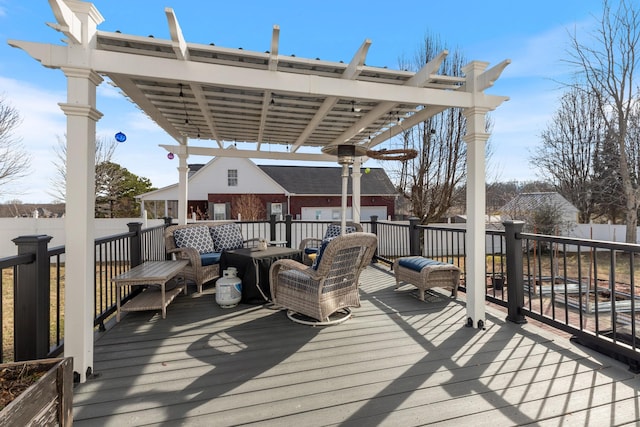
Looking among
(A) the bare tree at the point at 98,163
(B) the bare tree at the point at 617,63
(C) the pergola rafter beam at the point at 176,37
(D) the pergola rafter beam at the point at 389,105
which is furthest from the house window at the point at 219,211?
(B) the bare tree at the point at 617,63

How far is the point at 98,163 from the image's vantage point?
623 inches

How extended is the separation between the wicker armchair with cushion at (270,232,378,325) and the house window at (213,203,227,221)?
14.4m

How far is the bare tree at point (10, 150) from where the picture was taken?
1221cm

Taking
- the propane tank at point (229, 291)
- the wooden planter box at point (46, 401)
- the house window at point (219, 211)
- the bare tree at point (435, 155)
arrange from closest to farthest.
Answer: the wooden planter box at point (46, 401) < the propane tank at point (229, 291) < the bare tree at point (435, 155) < the house window at point (219, 211)

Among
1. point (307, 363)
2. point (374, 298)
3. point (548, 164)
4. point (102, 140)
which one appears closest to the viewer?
point (307, 363)

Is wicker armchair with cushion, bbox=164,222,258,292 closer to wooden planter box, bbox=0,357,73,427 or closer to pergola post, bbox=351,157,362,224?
pergola post, bbox=351,157,362,224

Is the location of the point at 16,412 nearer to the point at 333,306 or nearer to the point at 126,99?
the point at 333,306

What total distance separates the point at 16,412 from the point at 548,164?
21018 millimetres

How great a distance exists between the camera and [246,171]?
57.3ft

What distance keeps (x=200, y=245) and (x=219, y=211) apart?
12640 millimetres

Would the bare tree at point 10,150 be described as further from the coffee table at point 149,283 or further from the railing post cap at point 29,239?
the railing post cap at point 29,239

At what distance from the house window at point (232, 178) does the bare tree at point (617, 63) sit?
588 inches

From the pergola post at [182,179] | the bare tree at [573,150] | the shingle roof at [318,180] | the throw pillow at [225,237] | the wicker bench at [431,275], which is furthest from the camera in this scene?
the shingle roof at [318,180]

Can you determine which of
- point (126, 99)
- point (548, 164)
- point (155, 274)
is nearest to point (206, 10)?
point (126, 99)
